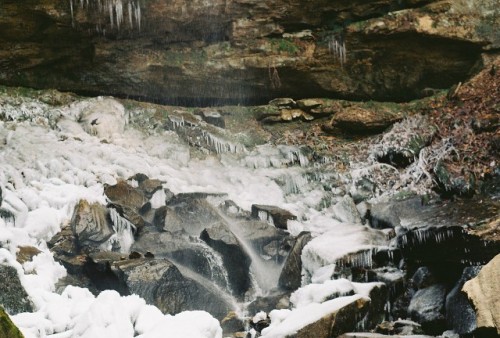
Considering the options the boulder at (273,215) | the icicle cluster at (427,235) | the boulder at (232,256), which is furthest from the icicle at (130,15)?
the icicle cluster at (427,235)

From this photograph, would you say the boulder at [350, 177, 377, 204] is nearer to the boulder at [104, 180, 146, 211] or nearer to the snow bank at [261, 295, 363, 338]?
the boulder at [104, 180, 146, 211]

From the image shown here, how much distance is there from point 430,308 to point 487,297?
196 centimetres

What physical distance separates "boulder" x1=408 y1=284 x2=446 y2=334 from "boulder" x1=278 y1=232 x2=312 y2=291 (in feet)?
6.13

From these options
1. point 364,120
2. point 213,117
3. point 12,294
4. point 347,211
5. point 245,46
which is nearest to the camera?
point 12,294

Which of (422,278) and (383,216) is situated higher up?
(383,216)

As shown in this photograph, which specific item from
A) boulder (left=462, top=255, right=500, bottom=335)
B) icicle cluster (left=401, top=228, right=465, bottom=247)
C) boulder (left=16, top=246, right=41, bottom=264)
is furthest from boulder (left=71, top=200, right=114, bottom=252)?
boulder (left=462, top=255, right=500, bottom=335)

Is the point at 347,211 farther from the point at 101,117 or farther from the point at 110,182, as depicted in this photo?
the point at 101,117

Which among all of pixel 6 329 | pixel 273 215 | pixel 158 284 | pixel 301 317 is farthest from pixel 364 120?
pixel 6 329

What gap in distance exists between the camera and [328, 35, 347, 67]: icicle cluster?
507 inches

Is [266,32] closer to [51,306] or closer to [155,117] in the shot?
[155,117]

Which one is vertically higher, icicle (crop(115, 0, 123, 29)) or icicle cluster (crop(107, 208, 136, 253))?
icicle (crop(115, 0, 123, 29))

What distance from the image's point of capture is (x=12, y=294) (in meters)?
6.55

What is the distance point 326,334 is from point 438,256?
2365 millimetres

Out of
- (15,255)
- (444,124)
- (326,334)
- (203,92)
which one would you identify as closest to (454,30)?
(444,124)
